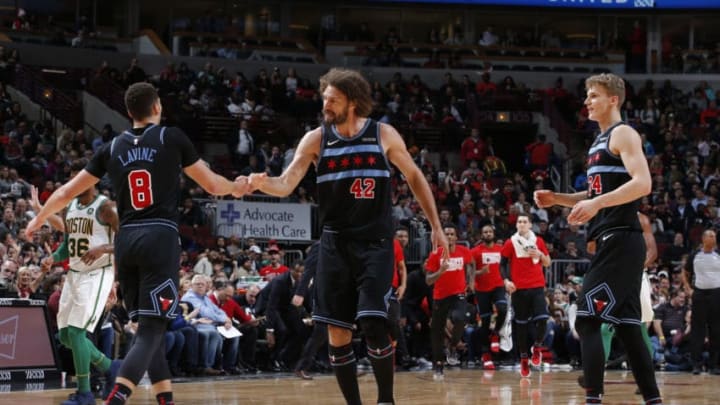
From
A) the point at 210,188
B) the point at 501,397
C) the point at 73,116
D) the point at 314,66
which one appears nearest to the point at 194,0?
the point at 314,66

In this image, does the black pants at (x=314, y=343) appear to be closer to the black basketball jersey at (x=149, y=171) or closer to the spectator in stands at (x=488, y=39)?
the black basketball jersey at (x=149, y=171)

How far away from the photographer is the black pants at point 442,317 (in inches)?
625

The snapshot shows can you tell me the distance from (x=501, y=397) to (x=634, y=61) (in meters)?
26.3

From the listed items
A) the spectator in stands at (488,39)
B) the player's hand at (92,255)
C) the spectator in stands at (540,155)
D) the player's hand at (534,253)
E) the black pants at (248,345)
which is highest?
the spectator in stands at (488,39)

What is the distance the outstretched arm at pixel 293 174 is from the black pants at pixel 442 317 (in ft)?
28.7

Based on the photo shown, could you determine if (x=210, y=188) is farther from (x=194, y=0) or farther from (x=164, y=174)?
(x=194, y=0)

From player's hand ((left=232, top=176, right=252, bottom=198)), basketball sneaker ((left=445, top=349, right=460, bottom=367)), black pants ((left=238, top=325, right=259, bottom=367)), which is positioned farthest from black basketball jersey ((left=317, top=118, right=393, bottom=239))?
basketball sneaker ((left=445, top=349, right=460, bottom=367))

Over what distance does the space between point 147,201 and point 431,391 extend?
627 cm

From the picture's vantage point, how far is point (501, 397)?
468 inches

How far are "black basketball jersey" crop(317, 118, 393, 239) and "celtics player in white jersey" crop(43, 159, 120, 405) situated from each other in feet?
9.55

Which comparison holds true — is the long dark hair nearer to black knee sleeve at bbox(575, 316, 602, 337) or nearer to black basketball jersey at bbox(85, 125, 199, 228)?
black basketball jersey at bbox(85, 125, 199, 228)

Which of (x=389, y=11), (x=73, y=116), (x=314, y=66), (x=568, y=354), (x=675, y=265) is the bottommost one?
(x=568, y=354)

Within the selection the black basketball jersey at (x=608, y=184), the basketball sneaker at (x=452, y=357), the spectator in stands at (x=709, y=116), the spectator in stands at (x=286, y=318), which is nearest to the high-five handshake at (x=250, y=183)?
the black basketball jersey at (x=608, y=184)

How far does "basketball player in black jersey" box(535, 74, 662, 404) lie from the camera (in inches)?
296
